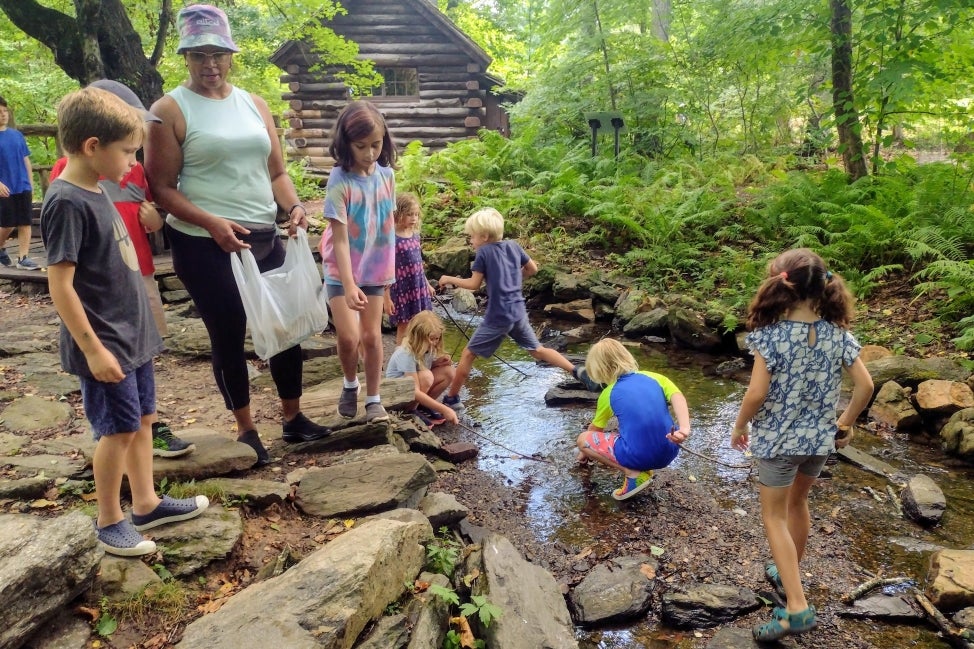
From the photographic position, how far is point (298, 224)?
3783 millimetres

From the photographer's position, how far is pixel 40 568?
89.5 inches

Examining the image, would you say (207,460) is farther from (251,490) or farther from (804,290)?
(804,290)

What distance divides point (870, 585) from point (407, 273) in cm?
403

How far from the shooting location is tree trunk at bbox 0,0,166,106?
804cm

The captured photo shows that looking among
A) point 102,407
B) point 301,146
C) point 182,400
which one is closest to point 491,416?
point 182,400

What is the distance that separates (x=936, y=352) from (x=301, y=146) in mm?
16711

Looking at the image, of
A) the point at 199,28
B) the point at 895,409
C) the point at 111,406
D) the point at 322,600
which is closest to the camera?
the point at 322,600

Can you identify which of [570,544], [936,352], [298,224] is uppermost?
[298,224]

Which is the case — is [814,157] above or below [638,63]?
below

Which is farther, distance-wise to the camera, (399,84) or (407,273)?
(399,84)

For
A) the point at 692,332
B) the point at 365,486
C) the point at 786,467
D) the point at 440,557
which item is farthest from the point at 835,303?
the point at 692,332

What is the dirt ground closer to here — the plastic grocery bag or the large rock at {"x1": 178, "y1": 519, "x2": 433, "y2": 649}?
the large rock at {"x1": 178, "y1": 519, "x2": 433, "y2": 649}

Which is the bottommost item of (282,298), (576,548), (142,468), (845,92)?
(576,548)

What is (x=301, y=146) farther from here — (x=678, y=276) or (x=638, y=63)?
(x=678, y=276)
